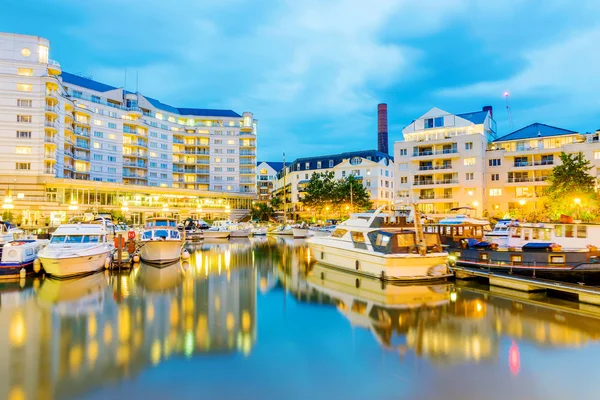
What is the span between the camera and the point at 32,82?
57375mm

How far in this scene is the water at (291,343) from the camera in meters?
9.33

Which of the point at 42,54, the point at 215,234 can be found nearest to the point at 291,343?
the point at 215,234

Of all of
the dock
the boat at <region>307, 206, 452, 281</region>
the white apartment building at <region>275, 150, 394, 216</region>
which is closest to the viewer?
the dock

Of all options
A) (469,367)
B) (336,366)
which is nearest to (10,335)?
(336,366)

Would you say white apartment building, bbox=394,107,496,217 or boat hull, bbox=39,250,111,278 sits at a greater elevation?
white apartment building, bbox=394,107,496,217

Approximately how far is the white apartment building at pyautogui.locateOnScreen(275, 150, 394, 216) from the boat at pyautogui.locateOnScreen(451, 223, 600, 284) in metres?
54.3

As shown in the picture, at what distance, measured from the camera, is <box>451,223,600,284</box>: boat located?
64.9ft

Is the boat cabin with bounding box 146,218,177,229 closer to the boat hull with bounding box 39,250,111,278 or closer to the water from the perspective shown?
the boat hull with bounding box 39,250,111,278

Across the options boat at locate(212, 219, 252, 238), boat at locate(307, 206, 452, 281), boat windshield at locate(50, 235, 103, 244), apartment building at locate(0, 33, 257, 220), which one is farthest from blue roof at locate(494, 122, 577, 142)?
boat windshield at locate(50, 235, 103, 244)

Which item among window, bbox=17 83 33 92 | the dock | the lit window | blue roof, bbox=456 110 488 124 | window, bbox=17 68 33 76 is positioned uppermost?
the lit window

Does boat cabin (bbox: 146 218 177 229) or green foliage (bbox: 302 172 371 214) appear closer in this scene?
boat cabin (bbox: 146 218 177 229)

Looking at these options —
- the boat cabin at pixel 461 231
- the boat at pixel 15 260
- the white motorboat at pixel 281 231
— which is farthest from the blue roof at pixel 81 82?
the boat cabin at pixel 461 231

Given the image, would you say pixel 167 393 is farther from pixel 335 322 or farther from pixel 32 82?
pixel 32 82

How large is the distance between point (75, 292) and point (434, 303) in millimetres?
17184
